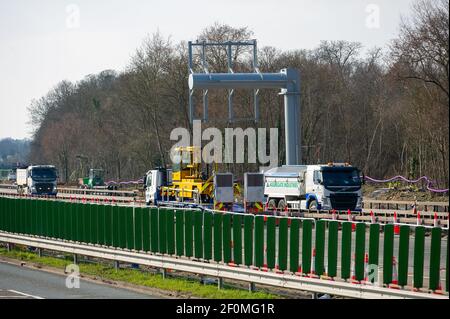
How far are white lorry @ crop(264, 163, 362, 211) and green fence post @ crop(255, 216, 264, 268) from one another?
21.8m

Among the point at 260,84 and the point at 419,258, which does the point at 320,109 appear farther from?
the point at 419,258

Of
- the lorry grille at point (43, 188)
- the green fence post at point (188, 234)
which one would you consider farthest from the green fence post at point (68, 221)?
the lorry grille at point (43, 188)

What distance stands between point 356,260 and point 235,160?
170 feet

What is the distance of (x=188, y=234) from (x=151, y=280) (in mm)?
1543

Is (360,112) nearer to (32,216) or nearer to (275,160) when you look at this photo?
(275,160)

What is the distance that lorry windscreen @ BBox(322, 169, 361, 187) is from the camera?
4406cm

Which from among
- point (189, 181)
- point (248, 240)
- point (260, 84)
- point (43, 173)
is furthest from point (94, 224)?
point (43, 173)

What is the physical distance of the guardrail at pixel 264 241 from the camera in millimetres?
18078

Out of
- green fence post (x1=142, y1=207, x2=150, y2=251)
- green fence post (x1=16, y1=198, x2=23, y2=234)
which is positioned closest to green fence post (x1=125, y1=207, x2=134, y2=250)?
green fence post (x1=142, y1=207, x2=150, y2=251)

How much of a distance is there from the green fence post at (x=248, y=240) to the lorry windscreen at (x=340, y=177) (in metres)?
21.8

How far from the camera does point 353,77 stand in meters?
96.1

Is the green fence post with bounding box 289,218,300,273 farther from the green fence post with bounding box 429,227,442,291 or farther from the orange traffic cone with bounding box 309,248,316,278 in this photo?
the green fence post with bounding box 429,227,442,291

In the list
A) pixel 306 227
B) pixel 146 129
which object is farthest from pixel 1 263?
pixel 146 129

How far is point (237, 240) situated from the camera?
22844mm
